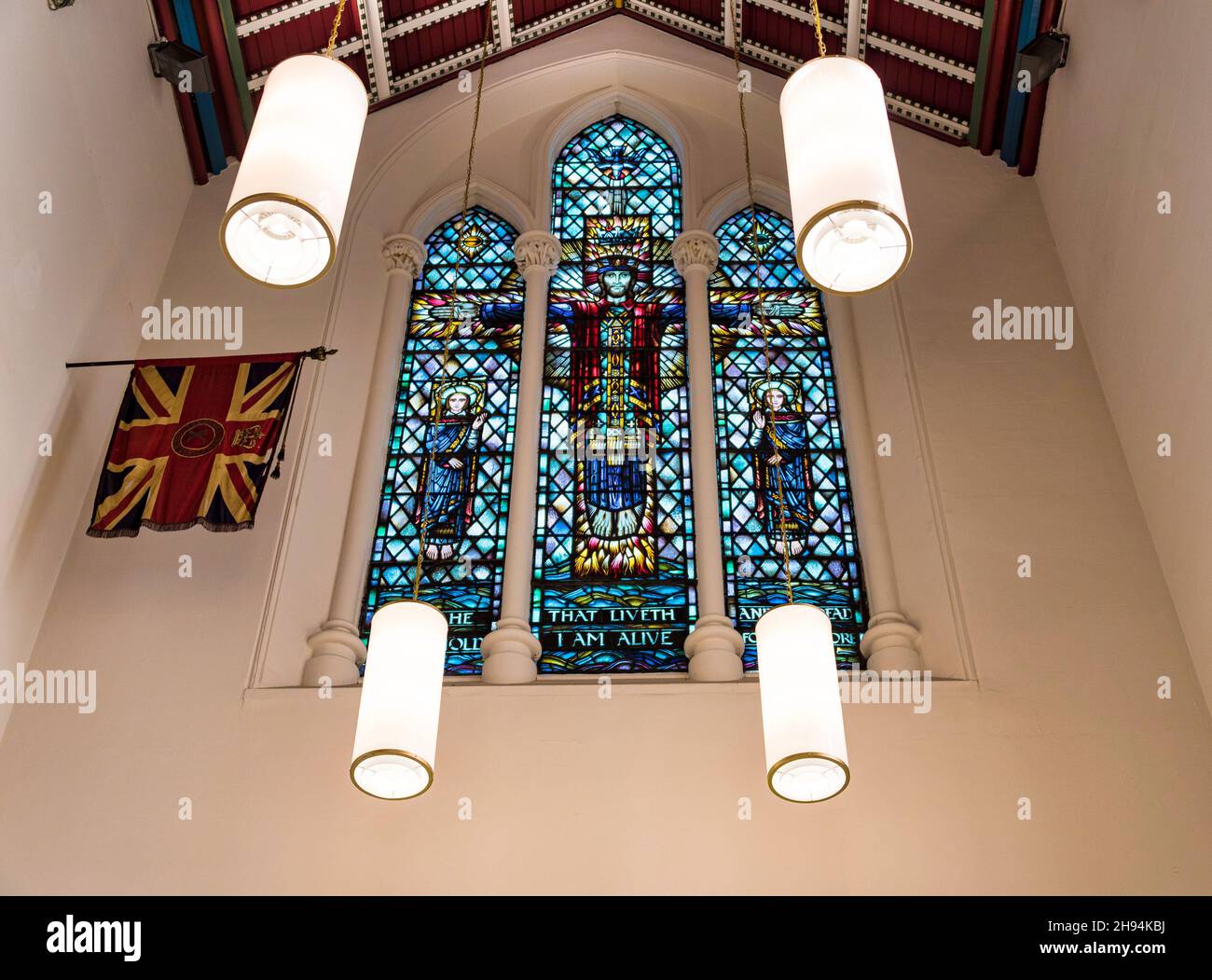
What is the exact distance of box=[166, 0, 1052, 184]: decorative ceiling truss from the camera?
8.05m

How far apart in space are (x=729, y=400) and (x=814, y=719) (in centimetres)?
370

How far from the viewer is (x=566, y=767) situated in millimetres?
5523

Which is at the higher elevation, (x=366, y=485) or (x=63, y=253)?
(x=63, y=253)

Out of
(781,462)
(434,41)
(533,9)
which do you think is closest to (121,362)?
(781,462)

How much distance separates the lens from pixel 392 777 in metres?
4.04

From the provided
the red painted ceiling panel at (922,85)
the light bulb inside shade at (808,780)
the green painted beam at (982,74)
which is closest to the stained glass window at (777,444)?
the red painted ceiling panel at (922,85)

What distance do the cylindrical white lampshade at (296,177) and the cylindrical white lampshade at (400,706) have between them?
119 cm

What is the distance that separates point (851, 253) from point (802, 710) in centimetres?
139

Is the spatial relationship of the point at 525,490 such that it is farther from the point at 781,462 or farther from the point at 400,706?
the point at 400,706

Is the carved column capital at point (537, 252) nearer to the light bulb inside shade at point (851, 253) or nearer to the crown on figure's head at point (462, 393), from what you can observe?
the crown on figure's head at point (462, 393)

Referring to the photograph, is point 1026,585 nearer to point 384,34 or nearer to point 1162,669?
point 1162,669

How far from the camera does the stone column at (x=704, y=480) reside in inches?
236

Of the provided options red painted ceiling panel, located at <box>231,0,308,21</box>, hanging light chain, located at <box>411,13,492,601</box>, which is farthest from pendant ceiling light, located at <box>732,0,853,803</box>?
red painted ceiling panel, located at <box>231,0,308,21</box>
